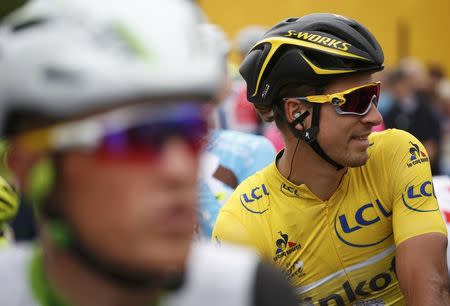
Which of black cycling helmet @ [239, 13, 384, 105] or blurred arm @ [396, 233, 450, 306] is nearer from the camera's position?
blurred arm @ [396, 233, 450, 306]

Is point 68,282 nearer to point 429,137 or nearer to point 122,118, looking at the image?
point 122,118

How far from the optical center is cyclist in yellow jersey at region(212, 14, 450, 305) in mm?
4305

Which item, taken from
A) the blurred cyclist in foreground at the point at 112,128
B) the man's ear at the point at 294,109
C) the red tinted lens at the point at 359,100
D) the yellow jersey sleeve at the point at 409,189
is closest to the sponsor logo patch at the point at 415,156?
the yellow jersey sleeve at the point at 409,189

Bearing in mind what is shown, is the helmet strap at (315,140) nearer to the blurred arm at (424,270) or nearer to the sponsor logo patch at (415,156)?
the sponsor logo patch at (415,156)

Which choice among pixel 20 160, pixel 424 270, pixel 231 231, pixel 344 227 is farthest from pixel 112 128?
pixel 344 227

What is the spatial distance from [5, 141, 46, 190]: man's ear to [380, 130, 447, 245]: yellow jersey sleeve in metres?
2.29

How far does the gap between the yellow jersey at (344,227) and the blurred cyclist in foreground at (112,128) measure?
2.33 metres

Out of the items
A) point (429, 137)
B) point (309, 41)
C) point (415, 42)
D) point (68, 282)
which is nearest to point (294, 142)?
point (309, 41)

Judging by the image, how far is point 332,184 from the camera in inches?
177

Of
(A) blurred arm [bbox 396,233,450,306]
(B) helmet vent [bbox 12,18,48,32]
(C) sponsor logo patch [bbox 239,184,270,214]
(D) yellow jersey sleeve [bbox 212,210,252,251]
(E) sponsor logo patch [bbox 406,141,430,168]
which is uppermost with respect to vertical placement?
(B) helmet vent [bbox 12,18,48,32]

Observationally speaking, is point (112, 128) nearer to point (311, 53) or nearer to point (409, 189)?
point (409, 189)

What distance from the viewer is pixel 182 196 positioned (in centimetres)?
190

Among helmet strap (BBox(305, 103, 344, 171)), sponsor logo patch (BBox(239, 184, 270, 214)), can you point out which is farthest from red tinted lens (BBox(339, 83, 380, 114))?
sponsor logo patch (BBox(239, 184, 270, 214))

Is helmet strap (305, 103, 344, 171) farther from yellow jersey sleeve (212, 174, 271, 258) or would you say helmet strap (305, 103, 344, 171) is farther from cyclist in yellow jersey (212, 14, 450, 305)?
yellow jersey sleeve (212, 174, 271, 258)
